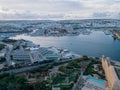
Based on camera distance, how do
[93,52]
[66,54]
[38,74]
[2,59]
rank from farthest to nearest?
[93,52] < [66,54] < [2,59] < [38,74]

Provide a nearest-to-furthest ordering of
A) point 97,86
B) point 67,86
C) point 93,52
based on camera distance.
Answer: point 97,86, point 67,86, point 93,52

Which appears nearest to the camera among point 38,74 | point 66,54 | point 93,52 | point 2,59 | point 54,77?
point 54,77

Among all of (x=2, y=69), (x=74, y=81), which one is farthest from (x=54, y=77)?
(x=2, y=69)

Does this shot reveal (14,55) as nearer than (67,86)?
No

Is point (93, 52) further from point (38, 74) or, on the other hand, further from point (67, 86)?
point (67, 86)

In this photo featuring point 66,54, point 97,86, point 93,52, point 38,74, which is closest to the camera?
point 97,86

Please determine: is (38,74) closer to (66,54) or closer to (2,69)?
(2,69)

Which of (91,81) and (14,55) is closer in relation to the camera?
(91,81)

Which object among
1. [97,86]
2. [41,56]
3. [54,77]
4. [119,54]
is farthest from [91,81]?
[119,54]
